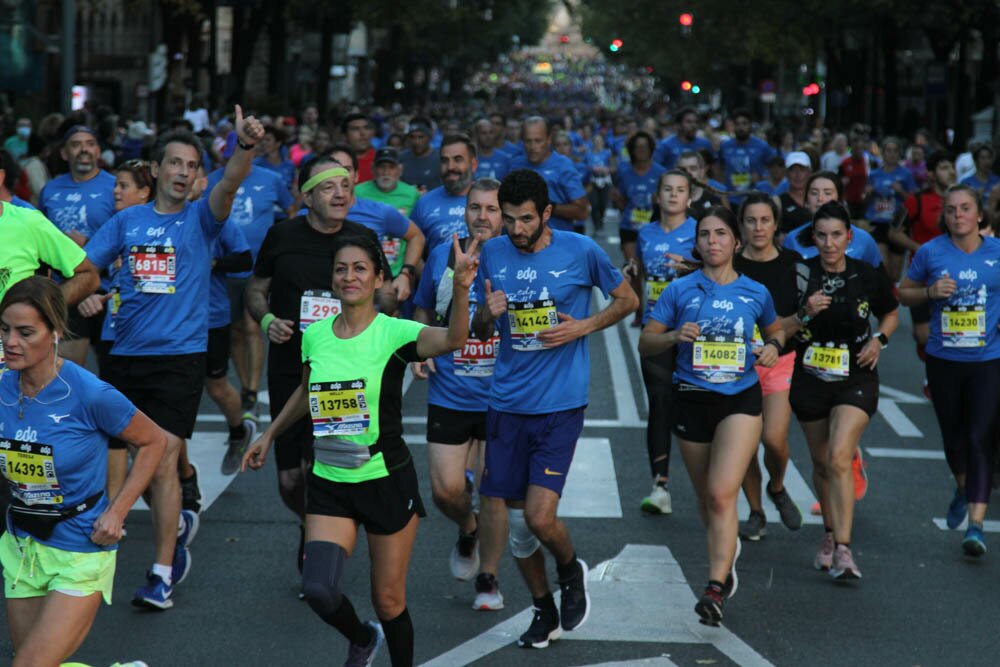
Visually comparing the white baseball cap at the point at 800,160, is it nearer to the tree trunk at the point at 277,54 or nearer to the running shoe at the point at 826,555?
the running shoe at the point at 826,555

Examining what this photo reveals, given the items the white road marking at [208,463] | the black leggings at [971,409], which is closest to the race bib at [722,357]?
the black leggings at [971,409]

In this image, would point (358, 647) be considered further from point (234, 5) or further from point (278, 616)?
point (234, 5)

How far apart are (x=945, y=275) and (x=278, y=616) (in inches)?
161

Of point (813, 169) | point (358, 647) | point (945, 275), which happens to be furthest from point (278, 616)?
point (813, 169)

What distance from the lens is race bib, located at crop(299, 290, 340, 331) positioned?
8195mm

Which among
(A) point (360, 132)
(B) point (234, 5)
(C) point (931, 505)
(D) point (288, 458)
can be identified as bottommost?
(C) point (931, 505)

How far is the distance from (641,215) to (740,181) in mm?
3582

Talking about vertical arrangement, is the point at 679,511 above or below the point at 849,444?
below

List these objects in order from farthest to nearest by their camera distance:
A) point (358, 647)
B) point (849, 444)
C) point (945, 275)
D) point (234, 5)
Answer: point (234, 5)
point (945, 275)
point (849, 444)
point (358, 647)

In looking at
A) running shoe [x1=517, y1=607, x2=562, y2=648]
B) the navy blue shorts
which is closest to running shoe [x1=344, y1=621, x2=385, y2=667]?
running shoe [x1=517, y1=607, x2=562, y2=648]

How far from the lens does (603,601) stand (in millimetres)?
8180

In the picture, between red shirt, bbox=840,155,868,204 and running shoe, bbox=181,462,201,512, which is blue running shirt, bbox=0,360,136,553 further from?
red shirt, bbox=840,155,868,204

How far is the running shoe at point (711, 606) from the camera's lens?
24.7 ft

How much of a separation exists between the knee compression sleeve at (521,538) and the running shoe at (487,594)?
0.56m
